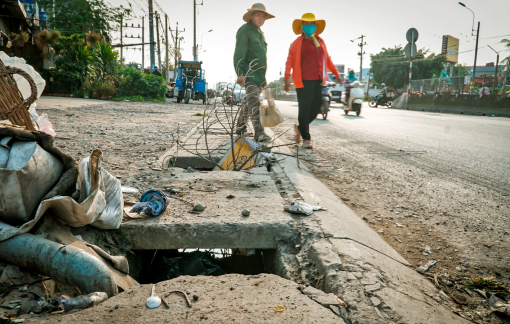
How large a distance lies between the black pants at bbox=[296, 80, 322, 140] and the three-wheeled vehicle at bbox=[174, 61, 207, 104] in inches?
537

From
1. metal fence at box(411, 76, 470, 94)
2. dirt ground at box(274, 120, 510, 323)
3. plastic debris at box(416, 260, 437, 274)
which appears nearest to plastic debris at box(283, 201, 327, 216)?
dirt ground at box(274, 120, 510, 323)

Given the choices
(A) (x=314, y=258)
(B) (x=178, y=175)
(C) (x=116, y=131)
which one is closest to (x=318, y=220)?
(A) (x=314, y=258)

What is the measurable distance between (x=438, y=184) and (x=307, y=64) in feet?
7.65

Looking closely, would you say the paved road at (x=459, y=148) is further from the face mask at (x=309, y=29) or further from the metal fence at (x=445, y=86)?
the metal fence at (x=445, y=86)

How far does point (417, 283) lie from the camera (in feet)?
5.01

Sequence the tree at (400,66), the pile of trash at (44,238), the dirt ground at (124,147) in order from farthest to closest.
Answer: the tree at (400,66) < the dirt ground at (124,147) < the pile of trash at (44,238)

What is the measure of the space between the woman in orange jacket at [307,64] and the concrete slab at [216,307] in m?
3.70

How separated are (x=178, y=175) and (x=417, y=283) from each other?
1945mm

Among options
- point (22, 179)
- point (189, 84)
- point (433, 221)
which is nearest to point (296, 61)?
point (433, 221)

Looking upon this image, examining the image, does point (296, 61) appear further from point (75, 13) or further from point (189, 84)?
point (75, 13)

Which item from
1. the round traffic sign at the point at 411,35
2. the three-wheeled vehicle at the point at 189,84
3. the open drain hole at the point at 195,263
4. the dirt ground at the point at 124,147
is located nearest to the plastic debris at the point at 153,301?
the open drain hole at the point at 195,263

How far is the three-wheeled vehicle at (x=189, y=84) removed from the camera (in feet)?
61.7

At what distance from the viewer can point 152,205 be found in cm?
200

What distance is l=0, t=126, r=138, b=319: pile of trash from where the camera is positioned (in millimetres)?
1309
